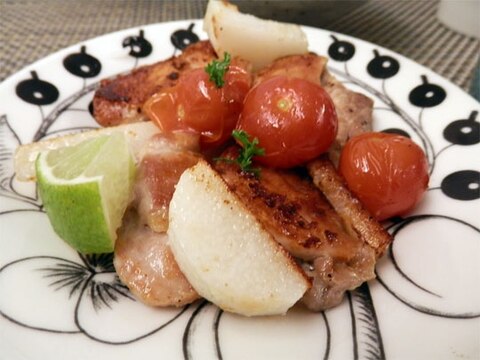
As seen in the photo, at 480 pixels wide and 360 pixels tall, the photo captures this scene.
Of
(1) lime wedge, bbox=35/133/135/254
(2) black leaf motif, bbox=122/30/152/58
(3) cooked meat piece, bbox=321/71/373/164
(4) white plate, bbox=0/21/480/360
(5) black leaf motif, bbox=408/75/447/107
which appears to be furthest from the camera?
(2) black leaf motif, bbox=122/30/152/58

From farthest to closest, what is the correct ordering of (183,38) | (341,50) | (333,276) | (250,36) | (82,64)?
1. (183,38)
2. (341,50)
3. (82,64)
4. (250,36)
5. (333,276)

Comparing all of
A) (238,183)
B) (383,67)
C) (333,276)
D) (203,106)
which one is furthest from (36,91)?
(383,67)

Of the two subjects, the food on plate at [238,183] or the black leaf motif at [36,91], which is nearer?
the food on plate at [238,183]

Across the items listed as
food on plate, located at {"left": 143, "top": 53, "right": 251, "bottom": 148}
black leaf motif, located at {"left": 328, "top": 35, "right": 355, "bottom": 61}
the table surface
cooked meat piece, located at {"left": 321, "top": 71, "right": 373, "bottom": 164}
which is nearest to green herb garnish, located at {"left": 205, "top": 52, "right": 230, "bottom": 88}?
food on plate, located at {"left": 143, "top": 53, "right": 251, "bottom": 148}

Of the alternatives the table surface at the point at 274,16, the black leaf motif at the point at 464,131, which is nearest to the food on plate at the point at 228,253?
the black leaf motif at the point at 464,131

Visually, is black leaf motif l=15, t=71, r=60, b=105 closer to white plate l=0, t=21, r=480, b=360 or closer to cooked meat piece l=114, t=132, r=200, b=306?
white plate l=0, t=21, r=480, b=360

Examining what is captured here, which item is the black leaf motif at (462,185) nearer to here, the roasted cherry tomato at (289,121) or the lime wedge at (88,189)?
the roasted cherry tomato at (289,121)

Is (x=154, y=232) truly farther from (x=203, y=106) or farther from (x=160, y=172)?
(x=203, y=106)
